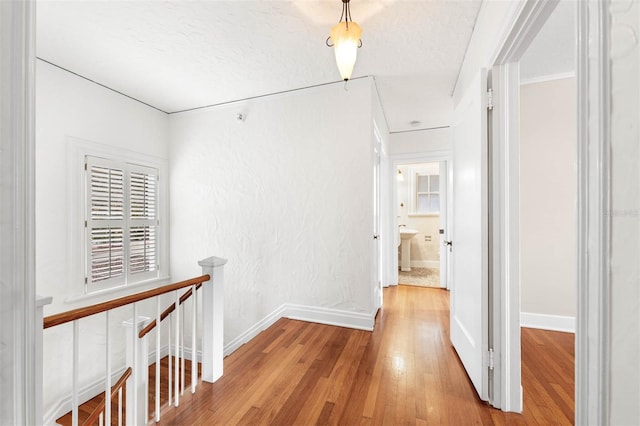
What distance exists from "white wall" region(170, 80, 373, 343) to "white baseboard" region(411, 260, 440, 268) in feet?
11.3

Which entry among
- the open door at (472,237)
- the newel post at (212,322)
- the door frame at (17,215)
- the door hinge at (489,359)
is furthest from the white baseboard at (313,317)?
the door frame at (17,215)

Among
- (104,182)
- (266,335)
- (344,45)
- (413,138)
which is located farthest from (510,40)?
(104,182)

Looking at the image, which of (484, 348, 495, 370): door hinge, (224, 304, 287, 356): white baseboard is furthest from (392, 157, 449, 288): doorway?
(484, 348, 495, 370): door hinge

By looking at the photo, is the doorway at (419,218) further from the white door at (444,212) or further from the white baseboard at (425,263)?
the white door at (444,212)

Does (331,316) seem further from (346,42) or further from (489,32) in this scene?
(489,32)

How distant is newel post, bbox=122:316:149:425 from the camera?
1.72m

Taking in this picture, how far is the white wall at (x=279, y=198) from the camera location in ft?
9.46

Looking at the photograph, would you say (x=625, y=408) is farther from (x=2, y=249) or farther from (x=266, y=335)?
(x=266, y=335)

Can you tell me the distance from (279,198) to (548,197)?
293 cm

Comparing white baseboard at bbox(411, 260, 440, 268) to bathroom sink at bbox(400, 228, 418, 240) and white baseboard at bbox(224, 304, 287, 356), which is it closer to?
bathroom sink at bbox(400, 228, 418, 240)

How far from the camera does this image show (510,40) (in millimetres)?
1393

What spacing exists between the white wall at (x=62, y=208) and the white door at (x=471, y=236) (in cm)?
364

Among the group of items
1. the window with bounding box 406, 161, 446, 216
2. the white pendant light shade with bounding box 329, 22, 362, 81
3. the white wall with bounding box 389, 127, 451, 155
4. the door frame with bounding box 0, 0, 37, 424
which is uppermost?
the white wall with bounding box 389, 127, 451, 155

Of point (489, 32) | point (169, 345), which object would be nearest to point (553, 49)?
point (489, 32)
